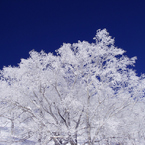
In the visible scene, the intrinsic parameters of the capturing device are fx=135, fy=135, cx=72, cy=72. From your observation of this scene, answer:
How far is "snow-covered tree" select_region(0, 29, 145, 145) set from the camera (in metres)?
9.34

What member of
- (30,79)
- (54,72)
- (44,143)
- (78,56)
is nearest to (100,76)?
(78,56)

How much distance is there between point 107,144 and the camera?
30.0ft

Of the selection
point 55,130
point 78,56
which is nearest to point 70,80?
point 78,56

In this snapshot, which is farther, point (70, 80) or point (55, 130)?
point (70, 80)

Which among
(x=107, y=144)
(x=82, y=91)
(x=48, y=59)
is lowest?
(x=107, y=144)

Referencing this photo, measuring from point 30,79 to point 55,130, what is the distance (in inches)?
158

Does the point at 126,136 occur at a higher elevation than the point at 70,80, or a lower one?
lower

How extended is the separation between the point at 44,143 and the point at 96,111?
4.10 m

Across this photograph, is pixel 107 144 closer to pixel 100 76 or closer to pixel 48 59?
pixel 100 76

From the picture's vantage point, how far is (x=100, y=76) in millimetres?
10500

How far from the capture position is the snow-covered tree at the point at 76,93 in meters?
9.34

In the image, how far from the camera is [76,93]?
38.5 feet

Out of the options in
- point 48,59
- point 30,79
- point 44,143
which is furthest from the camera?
point 48,59

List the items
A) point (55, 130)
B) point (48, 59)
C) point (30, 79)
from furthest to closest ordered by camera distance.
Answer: point (48, 59) → point (30, 79) → point (55, 130)
